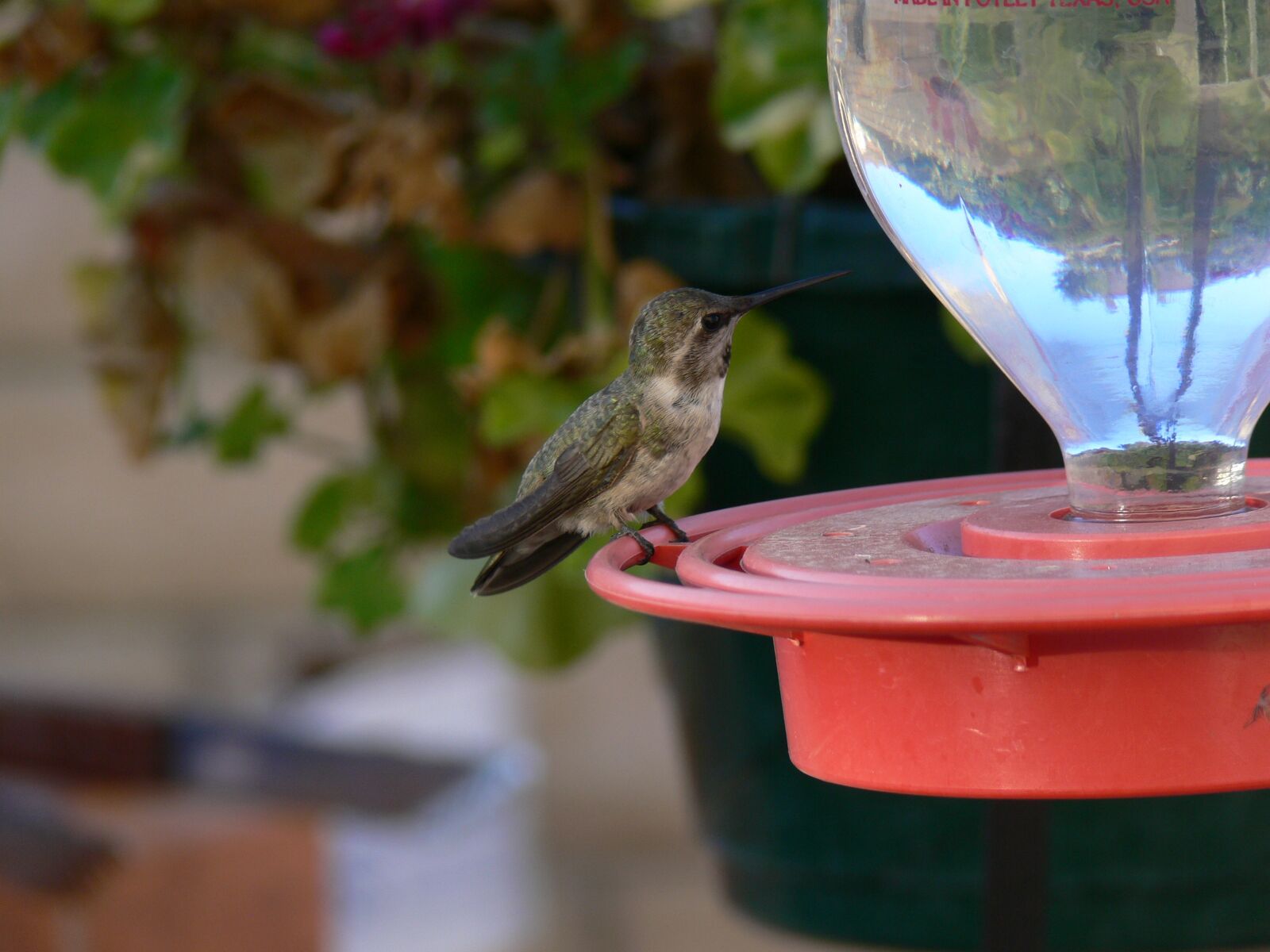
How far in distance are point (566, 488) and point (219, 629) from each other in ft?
5.16

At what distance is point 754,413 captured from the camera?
110 cm

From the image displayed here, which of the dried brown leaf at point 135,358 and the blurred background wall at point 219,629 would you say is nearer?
the dried brown leaf at point 135,358

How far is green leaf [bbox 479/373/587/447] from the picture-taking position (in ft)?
3.67

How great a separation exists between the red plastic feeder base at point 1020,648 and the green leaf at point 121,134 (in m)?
0.70

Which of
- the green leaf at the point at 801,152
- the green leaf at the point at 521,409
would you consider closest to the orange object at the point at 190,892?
the green leaf at the point at 521,409

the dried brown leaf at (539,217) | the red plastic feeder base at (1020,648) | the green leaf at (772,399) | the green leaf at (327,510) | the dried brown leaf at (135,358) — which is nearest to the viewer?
the red plastic feeder base at (1020,648)

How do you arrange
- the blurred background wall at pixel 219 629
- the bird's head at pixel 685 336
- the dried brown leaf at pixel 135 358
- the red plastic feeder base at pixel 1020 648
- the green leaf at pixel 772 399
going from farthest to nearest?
the blurred background wall at pixel 219 629, the dried brown leaf at pixel 135 358, the green leaf at pixel 772 399, the bird's head at pixel 685 336, the red plastic feeder base at pixel 1020 648

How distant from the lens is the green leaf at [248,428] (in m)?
1.45

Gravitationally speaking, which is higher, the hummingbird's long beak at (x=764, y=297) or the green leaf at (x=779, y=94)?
the green leaf at (x=779, y=94)

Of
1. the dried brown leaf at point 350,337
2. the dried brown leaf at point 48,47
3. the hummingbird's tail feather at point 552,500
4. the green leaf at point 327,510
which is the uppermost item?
the dried brown leaf at point 48,47

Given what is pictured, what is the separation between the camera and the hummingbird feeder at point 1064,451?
1.88 ft

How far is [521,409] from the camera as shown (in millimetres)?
1124

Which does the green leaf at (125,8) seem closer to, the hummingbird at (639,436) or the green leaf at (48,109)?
the green leaf at (48,109)

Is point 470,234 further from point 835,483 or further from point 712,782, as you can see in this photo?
point 712,782
